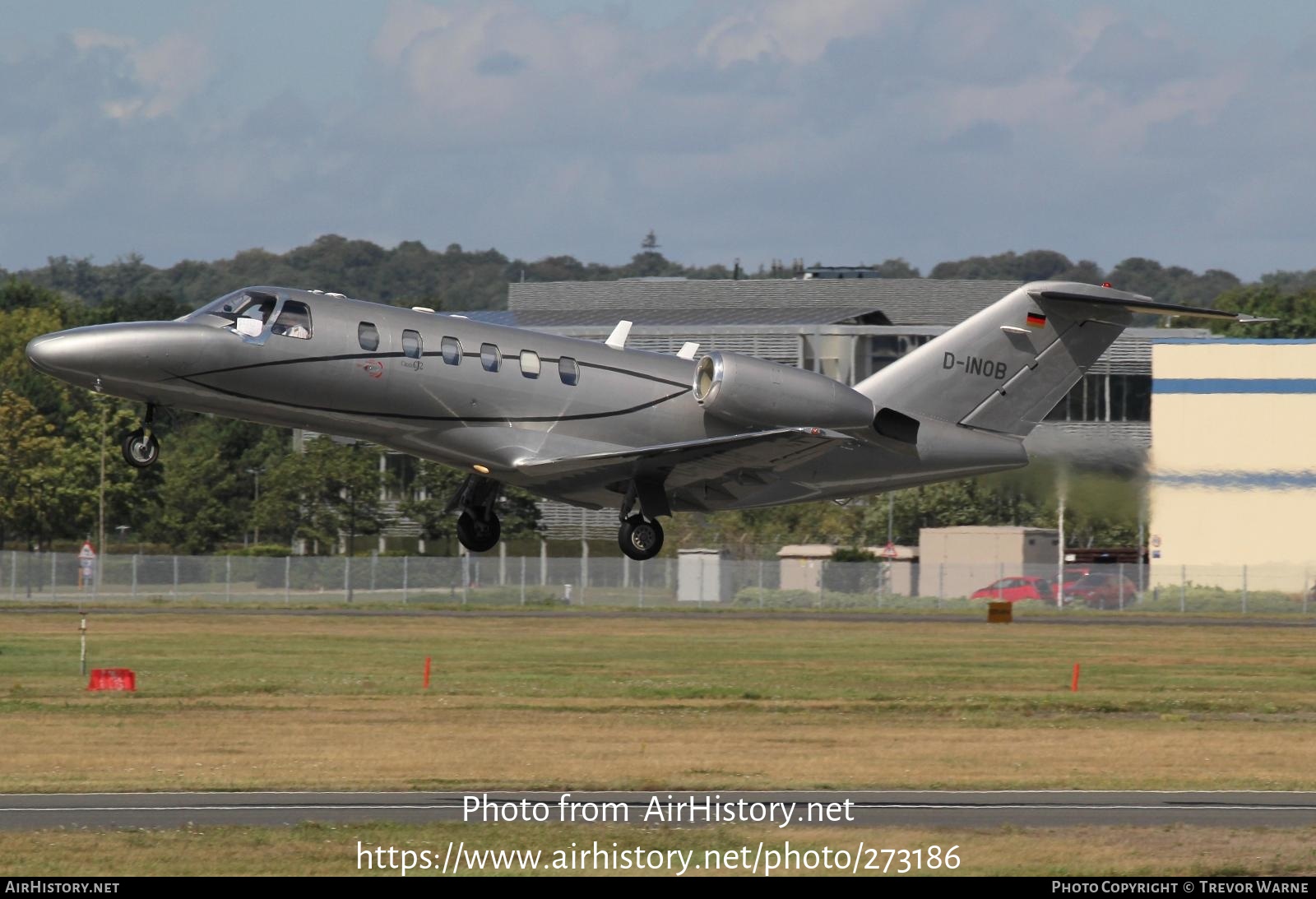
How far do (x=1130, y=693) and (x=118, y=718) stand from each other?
24096mm

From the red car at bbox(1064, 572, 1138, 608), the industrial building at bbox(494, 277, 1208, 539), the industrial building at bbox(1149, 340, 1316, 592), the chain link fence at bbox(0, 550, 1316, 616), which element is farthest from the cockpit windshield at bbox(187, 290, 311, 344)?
the red car at bbox(1064, 572, 1138, 608)

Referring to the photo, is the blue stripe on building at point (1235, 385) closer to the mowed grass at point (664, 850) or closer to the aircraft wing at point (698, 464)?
the mowed grass at point (664, 850)

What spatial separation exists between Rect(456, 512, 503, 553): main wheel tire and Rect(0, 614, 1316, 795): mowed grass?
6354 mm

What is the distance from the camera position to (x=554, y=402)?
25.3 m

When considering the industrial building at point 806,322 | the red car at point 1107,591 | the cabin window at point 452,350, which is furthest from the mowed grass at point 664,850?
the red car at point 1107,591

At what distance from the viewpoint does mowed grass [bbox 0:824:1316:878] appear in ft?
72.6

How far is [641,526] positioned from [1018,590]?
4968 cm

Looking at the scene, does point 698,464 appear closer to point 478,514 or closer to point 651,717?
point 478,514

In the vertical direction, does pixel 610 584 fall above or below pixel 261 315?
below

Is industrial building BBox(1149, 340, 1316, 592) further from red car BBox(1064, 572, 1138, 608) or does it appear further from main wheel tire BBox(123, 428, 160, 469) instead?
main wheel tire BBox(123, 428, 160, 469)

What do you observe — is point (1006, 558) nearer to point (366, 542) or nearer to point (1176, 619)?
point (1176, 619)

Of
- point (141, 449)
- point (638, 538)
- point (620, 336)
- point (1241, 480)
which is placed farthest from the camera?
point (1241, 480)

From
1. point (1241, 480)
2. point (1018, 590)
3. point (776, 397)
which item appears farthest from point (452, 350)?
point (1018, 590)

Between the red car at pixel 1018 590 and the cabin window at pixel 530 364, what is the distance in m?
49.3
